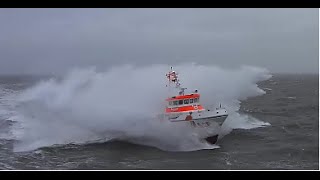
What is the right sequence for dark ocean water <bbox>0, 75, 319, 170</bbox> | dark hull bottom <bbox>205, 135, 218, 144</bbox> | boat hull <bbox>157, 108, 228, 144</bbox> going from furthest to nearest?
1. dark hull bottom <bbox>205, 135, 218, 144</bbox>
2. boat hull <bbox>157, 108, 228, 144</bbox>
3. dark ocean water <bbox>0, 75, 319, 170</bbox>

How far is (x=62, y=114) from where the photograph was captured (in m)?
31.8

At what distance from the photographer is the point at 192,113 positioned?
1095 inches

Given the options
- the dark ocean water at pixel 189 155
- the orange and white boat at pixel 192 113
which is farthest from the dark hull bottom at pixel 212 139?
the dark ocean water at pixel 189 155

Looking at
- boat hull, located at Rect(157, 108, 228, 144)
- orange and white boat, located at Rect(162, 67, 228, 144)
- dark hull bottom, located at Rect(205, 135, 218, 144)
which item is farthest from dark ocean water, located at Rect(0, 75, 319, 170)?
orange and white boat, located at Rect(162, 67, 228, 144)

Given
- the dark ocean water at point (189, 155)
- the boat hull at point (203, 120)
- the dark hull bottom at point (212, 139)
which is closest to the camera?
the dark ocean water at point (189, 155)

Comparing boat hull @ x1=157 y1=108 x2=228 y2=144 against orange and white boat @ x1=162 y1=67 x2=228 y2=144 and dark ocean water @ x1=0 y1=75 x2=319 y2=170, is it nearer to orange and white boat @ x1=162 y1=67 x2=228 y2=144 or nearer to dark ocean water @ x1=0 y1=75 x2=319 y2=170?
orange and white boat @ x1=162 y1=67 x2=228 y2=144

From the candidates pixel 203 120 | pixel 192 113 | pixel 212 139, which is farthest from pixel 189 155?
pixel 192 113

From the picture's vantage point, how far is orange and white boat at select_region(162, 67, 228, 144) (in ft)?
90.8

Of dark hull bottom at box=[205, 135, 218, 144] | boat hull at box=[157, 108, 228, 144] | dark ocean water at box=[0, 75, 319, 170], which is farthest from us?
dark hull bottom at box=[205, 135, 218, 144]

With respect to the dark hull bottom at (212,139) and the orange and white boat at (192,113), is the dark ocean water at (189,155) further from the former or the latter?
the orange and white boat at (192,113)

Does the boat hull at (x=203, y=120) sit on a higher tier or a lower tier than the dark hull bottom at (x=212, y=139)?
higher

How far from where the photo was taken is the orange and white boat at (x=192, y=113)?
2769 cm

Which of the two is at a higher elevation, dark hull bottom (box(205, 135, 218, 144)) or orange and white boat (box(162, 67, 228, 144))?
orange and white boat (box(162, 67, 228, 144))

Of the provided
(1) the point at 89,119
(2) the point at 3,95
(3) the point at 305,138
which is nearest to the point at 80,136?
(1) the point at 89,119
